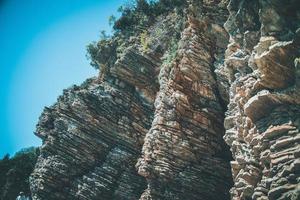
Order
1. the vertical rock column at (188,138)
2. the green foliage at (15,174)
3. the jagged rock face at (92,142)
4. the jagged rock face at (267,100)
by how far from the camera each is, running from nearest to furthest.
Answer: the jagged rock face at (267,100) → the vertical rock column at (188,138) → the jagged rock face at (92,142) → the green foliage at (15,174)

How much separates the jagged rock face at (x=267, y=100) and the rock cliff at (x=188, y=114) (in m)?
0.05

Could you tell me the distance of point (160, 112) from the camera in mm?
26609

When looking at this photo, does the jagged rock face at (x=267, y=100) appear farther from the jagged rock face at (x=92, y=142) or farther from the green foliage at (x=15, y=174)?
the green foliage at (x=15, y=174)

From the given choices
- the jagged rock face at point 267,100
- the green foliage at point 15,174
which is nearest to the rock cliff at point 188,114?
the jagged rock face at point 267,100

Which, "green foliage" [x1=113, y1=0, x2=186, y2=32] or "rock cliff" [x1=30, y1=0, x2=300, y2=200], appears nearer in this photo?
"rock cliff" [x1=30, y1=0, x2=300, y2=200]

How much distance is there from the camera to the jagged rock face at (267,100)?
15000 millimetres

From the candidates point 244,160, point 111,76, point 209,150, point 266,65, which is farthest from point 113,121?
point 266,65

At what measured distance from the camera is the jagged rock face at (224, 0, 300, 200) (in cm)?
1500

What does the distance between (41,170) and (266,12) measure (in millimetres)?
25297

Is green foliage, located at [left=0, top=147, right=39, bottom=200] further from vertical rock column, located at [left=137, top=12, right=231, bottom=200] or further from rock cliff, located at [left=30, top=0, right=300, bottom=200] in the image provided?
Result: vertical rock column, located at [left=137, top=12, right=231, bottom=200]

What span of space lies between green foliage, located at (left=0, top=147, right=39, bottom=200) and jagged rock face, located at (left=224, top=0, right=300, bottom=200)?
34.4 meters

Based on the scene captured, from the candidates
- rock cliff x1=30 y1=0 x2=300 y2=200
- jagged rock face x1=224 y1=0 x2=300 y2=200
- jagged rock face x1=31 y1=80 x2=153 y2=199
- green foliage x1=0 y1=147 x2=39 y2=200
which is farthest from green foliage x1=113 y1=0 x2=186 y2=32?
green foliage x1=0 y1=147 x2=39 y2=200

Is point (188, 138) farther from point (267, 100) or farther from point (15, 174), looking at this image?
point (15, 174)

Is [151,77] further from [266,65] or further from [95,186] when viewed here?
[266,65]
